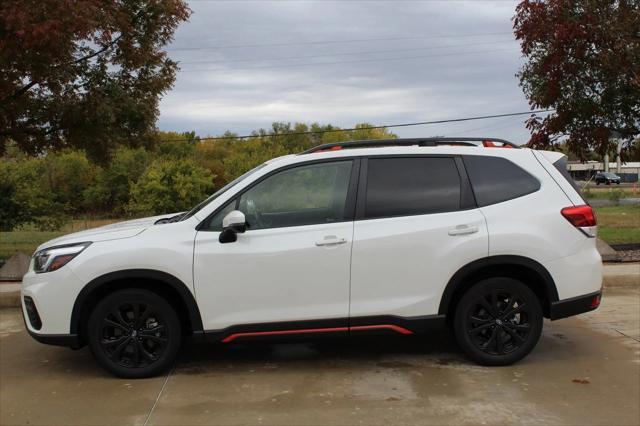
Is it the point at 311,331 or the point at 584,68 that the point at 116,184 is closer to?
the point at 584,68

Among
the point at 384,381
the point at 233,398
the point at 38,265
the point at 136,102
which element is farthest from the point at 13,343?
the point at 136,102

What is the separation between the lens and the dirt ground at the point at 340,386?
4.09 m

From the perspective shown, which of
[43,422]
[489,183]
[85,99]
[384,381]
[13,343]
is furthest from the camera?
[85,99]

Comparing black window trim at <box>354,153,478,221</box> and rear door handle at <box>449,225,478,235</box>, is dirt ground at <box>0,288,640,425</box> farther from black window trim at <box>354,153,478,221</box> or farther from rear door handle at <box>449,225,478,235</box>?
black window trim at <box>354,153,478,221</box>

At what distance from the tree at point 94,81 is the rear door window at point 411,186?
4.22 m

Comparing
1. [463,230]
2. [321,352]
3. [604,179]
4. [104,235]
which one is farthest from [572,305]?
[604,179]

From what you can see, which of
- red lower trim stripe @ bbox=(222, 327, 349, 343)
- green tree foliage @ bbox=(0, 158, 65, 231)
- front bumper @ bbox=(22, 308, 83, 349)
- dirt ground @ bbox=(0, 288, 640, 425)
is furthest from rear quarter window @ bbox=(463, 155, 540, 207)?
green tree foliage @ bbox=(0, 158, 65, 231)

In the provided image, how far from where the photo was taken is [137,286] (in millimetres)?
4844

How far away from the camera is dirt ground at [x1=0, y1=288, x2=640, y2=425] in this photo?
4086mm

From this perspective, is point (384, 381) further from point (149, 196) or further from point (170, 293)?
point (149, 196)

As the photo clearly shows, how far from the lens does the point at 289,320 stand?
15.7ft

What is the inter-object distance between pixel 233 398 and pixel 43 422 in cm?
126

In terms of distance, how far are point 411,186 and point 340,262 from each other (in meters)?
0.89

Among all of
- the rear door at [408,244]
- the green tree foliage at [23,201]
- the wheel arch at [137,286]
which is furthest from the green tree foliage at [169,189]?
the rear door at [408,244]
